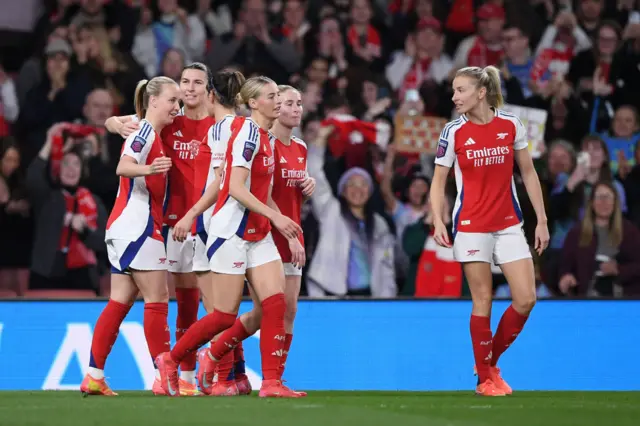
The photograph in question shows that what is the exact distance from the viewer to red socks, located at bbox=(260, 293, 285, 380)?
6.80 m

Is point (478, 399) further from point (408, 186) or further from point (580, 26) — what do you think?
point (580, 26)

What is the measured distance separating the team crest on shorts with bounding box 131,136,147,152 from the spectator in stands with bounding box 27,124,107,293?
396 cm

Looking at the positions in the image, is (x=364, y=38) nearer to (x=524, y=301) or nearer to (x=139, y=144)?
(x=524, y=301)

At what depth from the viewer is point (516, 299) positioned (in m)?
7.50

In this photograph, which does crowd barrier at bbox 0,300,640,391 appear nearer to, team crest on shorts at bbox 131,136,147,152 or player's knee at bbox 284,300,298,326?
player's knee at bbox 284,300,298,326

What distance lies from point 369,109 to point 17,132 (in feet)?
11.8

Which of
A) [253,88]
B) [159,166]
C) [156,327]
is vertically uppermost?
[253,88]

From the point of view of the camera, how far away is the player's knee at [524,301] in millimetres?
7469

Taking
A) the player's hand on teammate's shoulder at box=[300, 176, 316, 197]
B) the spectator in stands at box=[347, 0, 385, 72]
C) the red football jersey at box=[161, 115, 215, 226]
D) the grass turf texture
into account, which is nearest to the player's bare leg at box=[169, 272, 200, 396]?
the red football jersey at box=[161, 115, 215, 226]

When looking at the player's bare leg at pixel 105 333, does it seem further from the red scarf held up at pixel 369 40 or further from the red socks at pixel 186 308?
the red scarf held up at pixel 369 40

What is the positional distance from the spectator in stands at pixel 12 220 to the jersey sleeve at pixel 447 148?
195 inches

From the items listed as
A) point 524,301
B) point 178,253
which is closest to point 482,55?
point 524,301

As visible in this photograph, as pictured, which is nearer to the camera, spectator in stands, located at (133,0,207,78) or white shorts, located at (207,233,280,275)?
white shorts, located at (207,233,280,275)

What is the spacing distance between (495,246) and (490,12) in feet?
19.0
